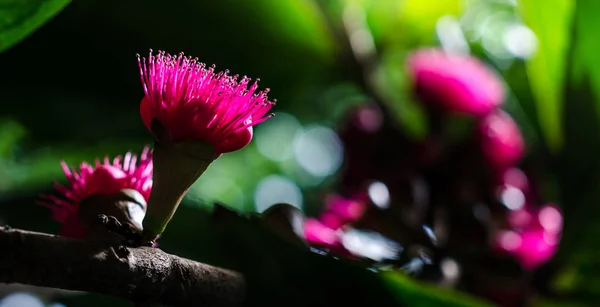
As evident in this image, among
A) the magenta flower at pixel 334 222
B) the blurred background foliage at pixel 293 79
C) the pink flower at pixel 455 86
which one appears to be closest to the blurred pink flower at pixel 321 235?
the magenta flower at pixel 334 222

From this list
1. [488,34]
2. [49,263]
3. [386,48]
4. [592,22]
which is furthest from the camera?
[488,34]

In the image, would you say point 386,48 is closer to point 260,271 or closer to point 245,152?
point 245,152

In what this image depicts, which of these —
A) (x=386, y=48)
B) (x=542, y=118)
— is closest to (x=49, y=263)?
(x=542, y=118)

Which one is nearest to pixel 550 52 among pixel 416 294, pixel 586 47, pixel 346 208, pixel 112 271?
pixel 586 47

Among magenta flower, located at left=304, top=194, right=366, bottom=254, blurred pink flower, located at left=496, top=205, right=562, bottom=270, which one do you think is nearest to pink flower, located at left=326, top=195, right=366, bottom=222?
magenta flower, located at left=304, top=194, right=366, bottom=254

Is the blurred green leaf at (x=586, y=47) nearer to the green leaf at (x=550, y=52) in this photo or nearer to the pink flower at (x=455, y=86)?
the green leaf at (x=550, y=52)

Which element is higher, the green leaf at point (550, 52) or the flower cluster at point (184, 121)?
the green leaf at point (550, 52)

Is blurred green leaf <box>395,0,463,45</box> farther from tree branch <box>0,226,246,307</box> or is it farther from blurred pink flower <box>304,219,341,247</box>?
tree branch <box>0,226,246,307</box>
